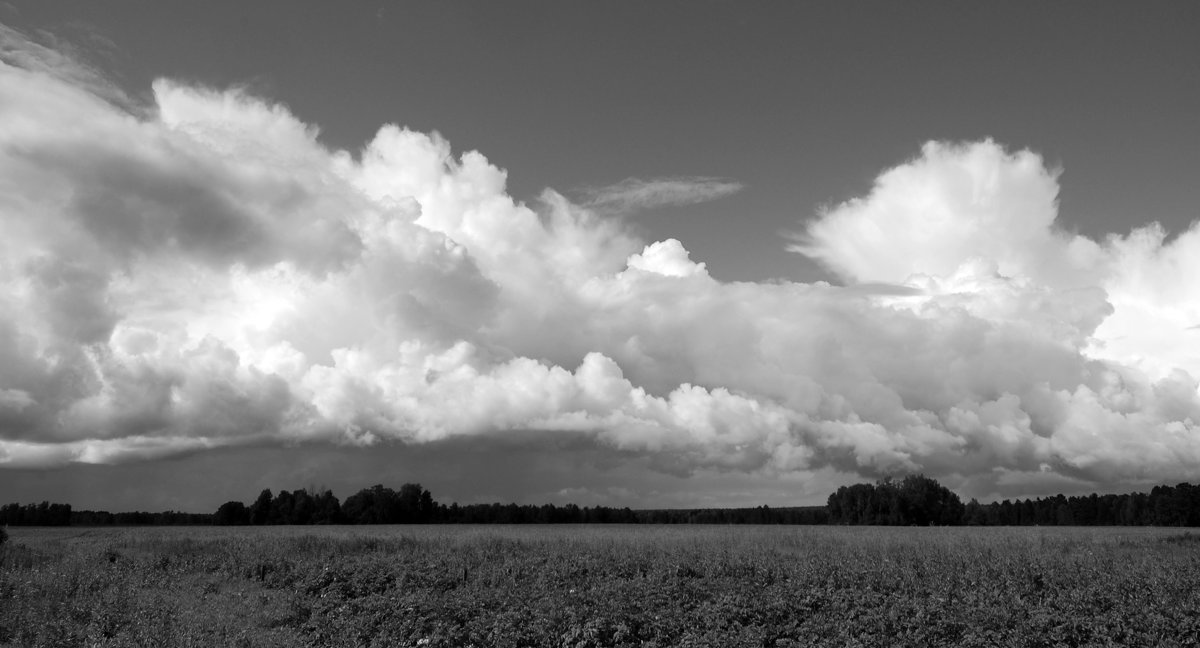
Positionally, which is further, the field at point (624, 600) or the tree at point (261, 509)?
the tree at point (261, 509)

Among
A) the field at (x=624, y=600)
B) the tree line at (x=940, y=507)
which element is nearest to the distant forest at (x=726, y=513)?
the tree line at (x=940, y=507)

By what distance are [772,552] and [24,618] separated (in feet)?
86.1

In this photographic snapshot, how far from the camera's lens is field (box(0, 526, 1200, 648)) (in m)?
17.9

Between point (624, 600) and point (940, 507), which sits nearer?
point (624, 600)

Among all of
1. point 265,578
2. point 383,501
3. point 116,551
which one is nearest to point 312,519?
point 383,501

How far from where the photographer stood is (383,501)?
124562mm

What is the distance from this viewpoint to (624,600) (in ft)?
70.3

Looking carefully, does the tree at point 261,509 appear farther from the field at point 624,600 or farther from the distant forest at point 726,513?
the field at point 624,600

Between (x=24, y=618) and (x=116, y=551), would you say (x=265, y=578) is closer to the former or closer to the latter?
(x=24, y=618)

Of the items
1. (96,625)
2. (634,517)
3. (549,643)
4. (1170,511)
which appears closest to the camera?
(549,643)

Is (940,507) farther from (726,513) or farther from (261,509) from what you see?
(261,509)

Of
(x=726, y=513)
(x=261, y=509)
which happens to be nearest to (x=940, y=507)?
(x=726, y=513)

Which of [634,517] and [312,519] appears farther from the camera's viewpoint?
[634,517]

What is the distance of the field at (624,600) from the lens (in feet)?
58.7
